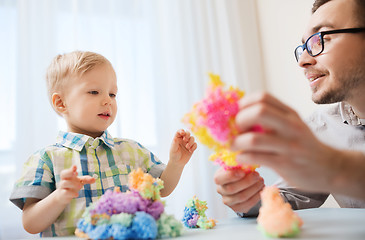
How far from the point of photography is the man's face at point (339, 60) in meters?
0.99

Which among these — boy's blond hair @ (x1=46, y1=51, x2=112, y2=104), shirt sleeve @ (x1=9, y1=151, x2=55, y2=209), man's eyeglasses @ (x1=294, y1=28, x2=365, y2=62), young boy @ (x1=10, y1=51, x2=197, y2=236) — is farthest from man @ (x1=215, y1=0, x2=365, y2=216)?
boy's blond hair @ (x1=46, y1=51, x2=112, y2=104)

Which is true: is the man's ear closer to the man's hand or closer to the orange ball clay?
→ the man's hand

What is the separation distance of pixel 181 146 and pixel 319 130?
0.58 m

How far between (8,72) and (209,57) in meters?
1.49

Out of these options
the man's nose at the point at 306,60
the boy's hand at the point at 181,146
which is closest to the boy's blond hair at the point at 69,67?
the boy's hand at the point at 181,146

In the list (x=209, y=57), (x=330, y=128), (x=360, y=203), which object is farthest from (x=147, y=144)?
(x=360, y=203)

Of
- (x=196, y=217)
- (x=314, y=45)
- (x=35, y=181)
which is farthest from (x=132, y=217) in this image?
(x=314, y=45)

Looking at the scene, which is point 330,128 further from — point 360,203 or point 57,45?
point 57,45

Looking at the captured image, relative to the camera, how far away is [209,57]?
257cm

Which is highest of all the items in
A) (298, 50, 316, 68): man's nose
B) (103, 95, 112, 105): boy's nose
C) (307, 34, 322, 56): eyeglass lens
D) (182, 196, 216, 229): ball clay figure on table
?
(307, 34, 322, 56): eyeglass lens

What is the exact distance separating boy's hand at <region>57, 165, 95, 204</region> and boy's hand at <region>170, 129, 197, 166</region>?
39cm

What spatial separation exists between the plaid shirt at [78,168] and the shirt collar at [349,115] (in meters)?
0.71

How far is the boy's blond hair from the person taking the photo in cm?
113

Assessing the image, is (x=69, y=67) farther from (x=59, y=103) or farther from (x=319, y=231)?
(x=319, y=231)
